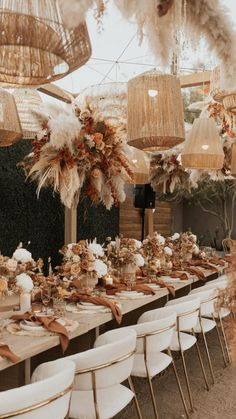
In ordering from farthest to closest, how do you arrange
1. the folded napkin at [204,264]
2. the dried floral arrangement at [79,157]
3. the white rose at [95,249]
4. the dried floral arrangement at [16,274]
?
the folded napkin at [204,264]
the dried floral arrangement at [79,157]
the white rose at [95,249]
the dried floral arrangement at [16,274]

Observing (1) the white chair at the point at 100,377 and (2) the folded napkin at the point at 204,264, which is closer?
(1) the white chair at the point at 100,377

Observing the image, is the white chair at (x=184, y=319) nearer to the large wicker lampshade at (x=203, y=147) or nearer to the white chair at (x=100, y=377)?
the white chair at (x=100, y=377)

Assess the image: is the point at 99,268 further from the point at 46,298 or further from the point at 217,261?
the point at 217,261

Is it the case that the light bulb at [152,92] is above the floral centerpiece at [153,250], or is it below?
above

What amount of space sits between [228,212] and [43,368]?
11.5 meters

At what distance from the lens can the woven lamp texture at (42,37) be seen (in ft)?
4.93

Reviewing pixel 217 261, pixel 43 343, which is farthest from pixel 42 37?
pixel 217 261

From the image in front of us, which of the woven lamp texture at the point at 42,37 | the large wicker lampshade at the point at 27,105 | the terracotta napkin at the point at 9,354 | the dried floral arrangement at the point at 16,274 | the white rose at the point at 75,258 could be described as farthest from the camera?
the large wicker lampshade at the point at 27,105

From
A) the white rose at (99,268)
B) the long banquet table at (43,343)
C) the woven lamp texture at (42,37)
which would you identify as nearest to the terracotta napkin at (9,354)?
the long banquet table at (43,343)

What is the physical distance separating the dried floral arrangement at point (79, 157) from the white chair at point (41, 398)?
2.41 m

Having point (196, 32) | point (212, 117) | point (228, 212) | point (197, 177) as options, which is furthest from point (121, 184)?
point (228, 212)

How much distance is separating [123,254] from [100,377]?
2.28 meters

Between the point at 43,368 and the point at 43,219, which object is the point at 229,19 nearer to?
the point at 43,368

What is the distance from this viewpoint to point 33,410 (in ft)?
5.84
